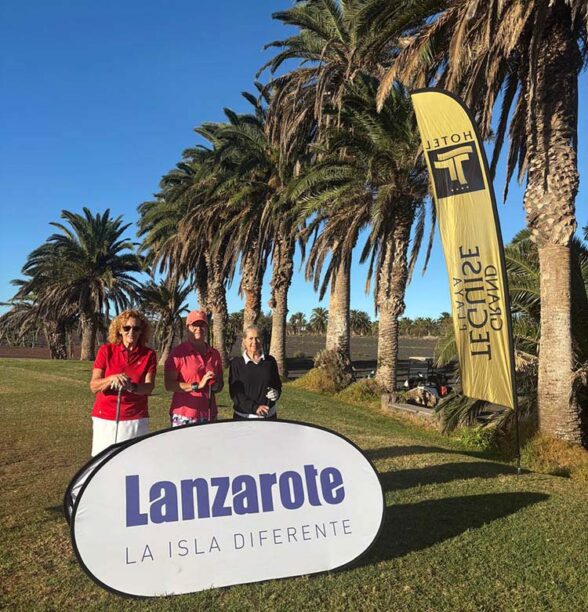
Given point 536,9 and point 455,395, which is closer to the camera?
point 536,9

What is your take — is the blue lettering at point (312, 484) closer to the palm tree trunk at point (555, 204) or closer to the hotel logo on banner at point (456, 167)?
the hotel logo on banner at point (456, 167)

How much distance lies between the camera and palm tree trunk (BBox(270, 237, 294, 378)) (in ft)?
74.7

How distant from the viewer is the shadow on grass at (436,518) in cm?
427

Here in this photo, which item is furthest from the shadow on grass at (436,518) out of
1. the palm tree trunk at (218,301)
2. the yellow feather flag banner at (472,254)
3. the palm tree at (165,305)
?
the palm tree at (165,305)

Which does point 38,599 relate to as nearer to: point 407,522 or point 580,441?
point 407,522

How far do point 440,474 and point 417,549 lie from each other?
8.82 ft

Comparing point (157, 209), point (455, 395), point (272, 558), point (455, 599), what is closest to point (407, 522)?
point (455, 599)

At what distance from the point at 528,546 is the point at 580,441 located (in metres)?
5.81

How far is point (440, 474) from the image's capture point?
22.2 feet

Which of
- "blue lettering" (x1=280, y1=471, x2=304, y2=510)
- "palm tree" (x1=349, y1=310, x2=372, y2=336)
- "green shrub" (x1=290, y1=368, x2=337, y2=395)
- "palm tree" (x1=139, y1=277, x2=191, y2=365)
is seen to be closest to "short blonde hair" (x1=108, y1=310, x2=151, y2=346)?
"blue lettering" (x1=280, y1=471, x2=304, y2=510)

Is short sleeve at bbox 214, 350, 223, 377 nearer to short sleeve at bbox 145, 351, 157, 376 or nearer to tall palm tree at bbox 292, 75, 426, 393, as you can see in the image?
short sleeve at bbox 145, 351, 157, 376

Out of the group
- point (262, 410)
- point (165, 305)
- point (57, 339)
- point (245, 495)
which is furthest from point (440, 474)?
point (57, 339)

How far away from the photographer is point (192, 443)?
362 centimetres

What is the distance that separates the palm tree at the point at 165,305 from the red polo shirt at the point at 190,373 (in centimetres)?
3227
